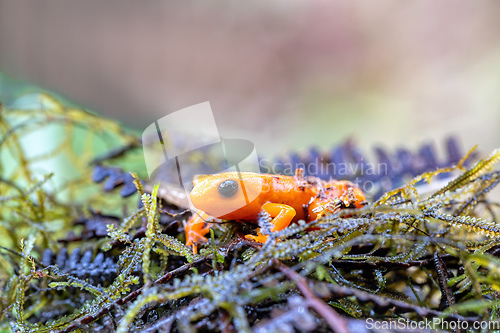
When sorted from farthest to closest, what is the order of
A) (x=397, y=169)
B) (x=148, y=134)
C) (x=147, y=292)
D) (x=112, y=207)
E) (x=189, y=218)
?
1. (x=397, y=169)
2. (x=112, y=207)
3. (x=148, y=134)
4. (x=189, y=218)
5. (x=147, y=292)

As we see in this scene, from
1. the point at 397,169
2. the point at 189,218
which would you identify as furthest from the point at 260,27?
the point at 189,218

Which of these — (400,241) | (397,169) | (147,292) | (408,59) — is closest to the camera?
(147,292)

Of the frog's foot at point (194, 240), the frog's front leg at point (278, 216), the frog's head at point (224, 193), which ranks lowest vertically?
the frog's foot at point (194, 240)

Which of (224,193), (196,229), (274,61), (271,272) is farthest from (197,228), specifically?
(274,61)

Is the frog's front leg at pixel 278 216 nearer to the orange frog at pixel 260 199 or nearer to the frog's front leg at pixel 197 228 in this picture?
→ the orange frog at pixel 260 199

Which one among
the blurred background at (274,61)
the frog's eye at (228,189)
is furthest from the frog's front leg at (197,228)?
the blurred background at (274,61)

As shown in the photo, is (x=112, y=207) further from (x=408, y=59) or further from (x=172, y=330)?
(x=408, y=59)
